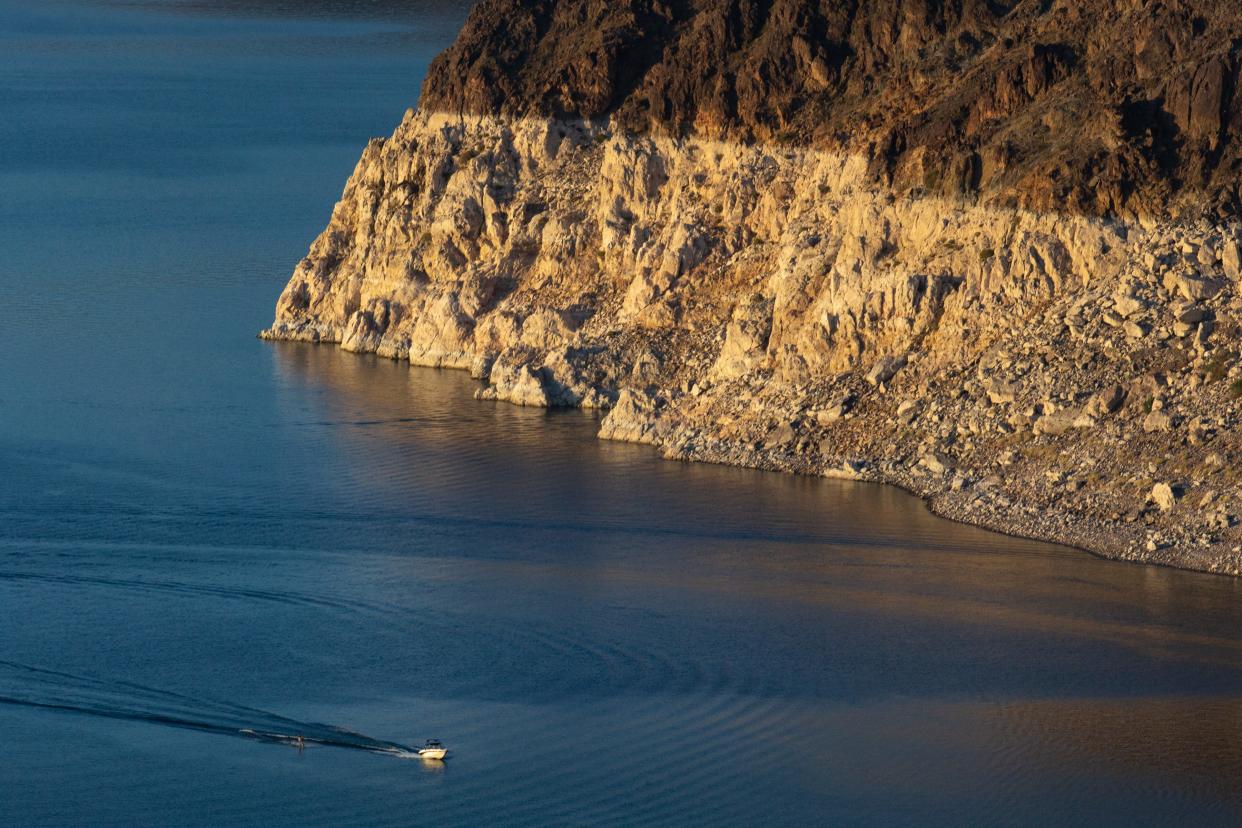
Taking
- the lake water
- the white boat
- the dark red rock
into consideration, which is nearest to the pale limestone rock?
the lake water

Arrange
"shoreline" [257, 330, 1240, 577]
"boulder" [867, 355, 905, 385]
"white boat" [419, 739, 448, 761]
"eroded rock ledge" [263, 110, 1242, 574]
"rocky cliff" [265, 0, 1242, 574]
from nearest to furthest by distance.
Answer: "white boat" [419, 739, 448, 761]
"shoreline" [257, 330, 1240, 577]
"eroded rock ledge" [263, 110, 1242, 574]
"rocky cliff" [265, 0, 1242, 574]
"boulder" [867, 355, 905, 385]

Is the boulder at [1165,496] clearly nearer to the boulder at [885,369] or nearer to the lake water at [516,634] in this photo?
the lake water at [516,634]

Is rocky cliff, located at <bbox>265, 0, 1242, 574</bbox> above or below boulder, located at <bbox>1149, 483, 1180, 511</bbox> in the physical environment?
above

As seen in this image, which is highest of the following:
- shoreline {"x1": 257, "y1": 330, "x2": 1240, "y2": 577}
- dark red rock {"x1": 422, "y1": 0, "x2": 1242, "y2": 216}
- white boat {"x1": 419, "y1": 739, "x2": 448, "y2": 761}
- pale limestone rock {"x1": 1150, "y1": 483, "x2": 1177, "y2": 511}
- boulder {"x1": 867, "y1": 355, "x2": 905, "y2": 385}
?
dark red rock {"x1": 422, "y1": 0, "x2": 1242, "y2": 216}

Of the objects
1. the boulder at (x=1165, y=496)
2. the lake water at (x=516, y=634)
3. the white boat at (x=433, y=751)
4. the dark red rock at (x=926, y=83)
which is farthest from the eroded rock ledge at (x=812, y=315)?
the white boat at (x=433, y=751)

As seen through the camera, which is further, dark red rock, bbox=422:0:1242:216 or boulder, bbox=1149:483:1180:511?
dark red rock, bbox=422:0:1242:216

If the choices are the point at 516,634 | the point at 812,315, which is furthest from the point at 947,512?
the point at 516,634

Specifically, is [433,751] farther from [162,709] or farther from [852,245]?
[852,245]

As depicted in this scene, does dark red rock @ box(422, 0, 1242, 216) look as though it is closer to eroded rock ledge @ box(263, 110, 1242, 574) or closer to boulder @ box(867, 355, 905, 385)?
eroded rock ledge @ box(263, 110, 1242, 574)

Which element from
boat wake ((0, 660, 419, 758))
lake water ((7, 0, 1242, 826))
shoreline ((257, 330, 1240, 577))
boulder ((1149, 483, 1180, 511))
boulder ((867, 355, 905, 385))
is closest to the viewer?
lake water ((7, 0, 1242, 826))
